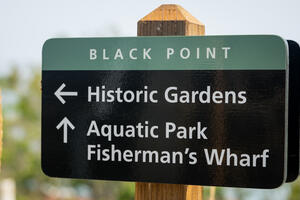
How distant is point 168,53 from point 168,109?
155 millimetres

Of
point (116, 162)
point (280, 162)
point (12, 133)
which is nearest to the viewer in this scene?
point (280, 162)

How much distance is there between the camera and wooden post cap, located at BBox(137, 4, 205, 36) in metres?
1.83

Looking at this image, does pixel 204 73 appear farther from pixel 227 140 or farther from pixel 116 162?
pixel 116 162

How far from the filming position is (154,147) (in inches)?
69.6

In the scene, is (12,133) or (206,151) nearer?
(206,151)

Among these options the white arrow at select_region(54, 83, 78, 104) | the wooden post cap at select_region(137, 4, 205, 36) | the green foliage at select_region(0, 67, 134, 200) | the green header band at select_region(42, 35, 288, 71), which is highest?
the wooden post cap at select_region(137, 4, 205, 36)

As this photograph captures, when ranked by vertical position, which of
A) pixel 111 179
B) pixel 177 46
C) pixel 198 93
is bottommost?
pixel 111 179

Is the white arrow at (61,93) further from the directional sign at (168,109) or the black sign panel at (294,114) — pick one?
the black sign panel at (294,114)

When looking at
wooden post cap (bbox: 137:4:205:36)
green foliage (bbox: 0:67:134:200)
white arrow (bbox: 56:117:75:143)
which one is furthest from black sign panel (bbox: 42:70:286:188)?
green foliage (bbox: 0:67:134:200)

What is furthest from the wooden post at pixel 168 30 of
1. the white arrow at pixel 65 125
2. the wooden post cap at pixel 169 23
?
the white arrow at pixel 65 125

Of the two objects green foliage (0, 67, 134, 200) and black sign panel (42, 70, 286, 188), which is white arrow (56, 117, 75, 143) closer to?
black sign panel (42, 70, 286, 188)

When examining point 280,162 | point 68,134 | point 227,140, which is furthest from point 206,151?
point 68,134

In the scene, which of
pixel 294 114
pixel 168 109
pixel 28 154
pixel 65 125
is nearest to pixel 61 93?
pixel 65 125

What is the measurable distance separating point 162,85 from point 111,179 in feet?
1.00
